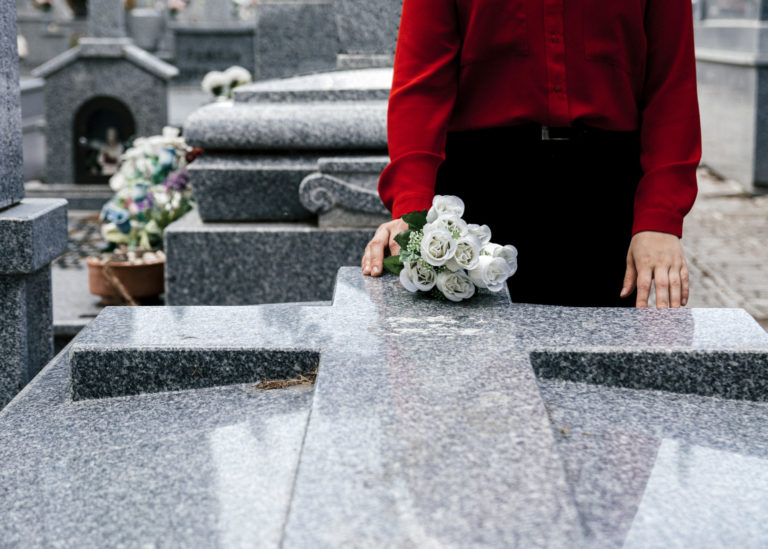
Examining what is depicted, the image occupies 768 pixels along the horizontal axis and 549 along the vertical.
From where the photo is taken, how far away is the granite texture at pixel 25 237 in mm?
2781

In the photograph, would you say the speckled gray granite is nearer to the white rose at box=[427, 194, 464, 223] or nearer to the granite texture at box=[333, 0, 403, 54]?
the granite texture at box=[333, 0, 403, 54]

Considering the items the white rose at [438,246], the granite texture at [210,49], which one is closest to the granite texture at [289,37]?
the white rose at [438,246]

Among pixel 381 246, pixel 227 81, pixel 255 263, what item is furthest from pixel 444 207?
pixel 227 81

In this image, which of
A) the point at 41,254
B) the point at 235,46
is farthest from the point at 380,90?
the point at 235,46

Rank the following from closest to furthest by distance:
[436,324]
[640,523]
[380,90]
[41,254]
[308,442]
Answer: [640,523]
[308,442]
[436,324]
[41,254]
[380,90]

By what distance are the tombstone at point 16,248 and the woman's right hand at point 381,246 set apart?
95 cm

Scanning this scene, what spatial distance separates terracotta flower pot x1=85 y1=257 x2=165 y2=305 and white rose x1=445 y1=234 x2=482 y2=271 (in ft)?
9.56

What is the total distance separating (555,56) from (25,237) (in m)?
1.47

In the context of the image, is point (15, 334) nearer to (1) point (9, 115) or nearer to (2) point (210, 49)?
(1) point (9, 115)

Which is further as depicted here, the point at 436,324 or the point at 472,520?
the point at 436,324

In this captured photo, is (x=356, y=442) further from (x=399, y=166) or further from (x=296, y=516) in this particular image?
(x=399, y=166)

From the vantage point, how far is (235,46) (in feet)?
62.0

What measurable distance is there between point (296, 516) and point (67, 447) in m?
0.71

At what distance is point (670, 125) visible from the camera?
2.30 metres
